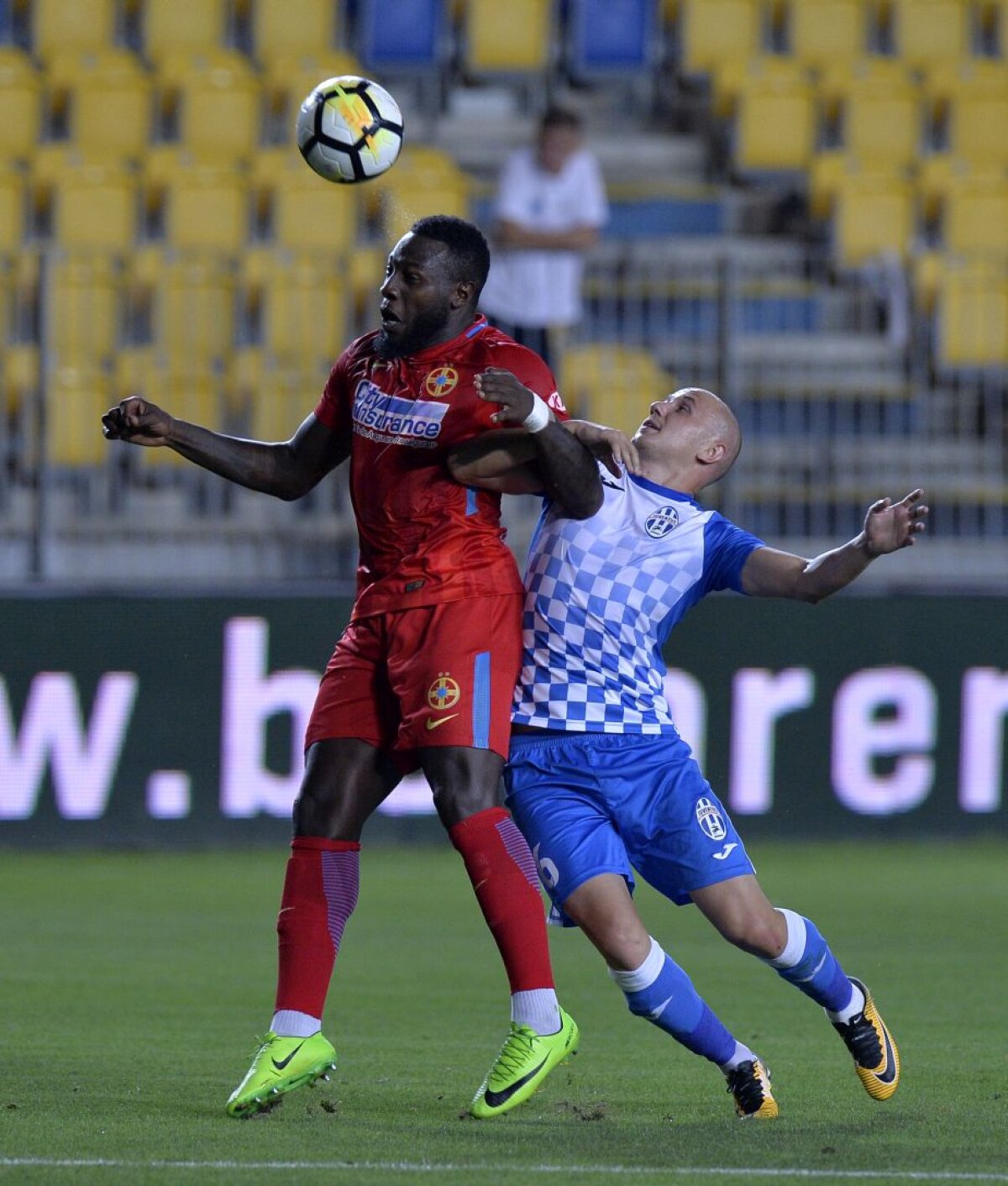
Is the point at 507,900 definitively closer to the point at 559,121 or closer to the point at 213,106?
the point at 559,121

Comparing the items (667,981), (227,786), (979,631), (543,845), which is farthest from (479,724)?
(979,631)

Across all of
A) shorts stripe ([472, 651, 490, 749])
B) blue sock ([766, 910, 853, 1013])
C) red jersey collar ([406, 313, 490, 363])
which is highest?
red jersey collar ([406, 313, 490, 363])

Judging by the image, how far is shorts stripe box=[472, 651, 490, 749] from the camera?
517 centimetres

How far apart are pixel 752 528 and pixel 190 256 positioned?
3304 mm

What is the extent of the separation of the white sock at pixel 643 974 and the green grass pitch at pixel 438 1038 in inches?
13.0

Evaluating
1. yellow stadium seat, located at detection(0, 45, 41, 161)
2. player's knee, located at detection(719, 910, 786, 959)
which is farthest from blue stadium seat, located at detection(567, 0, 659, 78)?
player's knee, located at detection(719, 910, 786, 959)

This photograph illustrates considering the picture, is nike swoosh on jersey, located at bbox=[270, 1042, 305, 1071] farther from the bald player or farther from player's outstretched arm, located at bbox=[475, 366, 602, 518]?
player's outstretched arm, located at bbox=[475, 366, 602, 518]

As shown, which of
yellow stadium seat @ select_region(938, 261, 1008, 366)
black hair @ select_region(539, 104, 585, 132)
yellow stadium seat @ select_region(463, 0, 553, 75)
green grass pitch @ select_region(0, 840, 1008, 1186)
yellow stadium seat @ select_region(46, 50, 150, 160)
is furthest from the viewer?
yellow stadium seat @ select_region(463, 0, 553, 75)

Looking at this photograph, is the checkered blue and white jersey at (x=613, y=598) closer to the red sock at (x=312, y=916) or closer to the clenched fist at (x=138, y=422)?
the red sock at (x=312, y=916)

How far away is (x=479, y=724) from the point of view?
203 inches

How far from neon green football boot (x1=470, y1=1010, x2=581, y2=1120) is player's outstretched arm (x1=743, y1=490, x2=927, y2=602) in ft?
3.99

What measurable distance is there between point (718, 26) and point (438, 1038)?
451 inches

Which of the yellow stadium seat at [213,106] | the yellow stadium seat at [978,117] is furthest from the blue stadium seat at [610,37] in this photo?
the yellow stadium seat at [213,106]

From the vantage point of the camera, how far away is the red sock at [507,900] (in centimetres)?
517
